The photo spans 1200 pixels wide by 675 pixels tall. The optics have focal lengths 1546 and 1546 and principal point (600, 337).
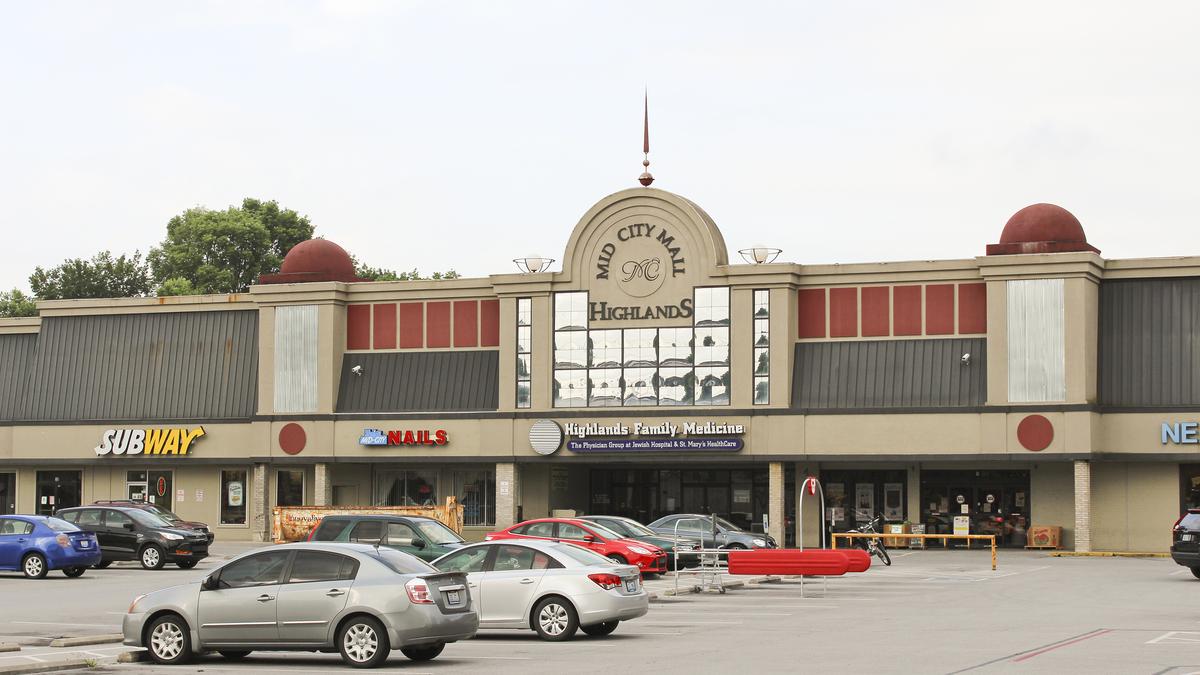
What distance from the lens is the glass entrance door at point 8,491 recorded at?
6221cm

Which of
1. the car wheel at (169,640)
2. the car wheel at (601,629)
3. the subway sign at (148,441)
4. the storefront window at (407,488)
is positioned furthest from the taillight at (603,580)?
the subway sign at (148,441)

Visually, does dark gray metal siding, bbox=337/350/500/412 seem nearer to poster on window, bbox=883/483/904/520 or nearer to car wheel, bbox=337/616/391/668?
poster on window, bbox=883/483/904/520

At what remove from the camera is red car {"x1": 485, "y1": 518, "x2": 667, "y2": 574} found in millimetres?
33156

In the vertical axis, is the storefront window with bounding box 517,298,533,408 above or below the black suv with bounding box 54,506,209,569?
above

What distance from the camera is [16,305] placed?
325 feet

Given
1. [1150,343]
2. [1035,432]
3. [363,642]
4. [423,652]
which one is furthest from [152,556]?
[1150,343]

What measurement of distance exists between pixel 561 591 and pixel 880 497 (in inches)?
1303

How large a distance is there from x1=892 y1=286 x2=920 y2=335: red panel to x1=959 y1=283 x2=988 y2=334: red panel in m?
1.44

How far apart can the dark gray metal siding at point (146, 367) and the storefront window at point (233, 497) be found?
2.38 m

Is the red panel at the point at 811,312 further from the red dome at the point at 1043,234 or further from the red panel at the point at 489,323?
the red panel at the point at 489,323

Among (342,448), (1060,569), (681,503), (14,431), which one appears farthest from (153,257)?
(1060,569)

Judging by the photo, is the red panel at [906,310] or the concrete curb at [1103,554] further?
the red panel at [906,310]

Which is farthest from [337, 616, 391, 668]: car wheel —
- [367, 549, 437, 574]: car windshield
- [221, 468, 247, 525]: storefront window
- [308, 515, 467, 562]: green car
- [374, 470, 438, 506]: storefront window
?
[221, 468, 247, 525]: storefront window

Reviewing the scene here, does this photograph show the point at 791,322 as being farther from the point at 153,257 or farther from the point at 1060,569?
Answer: the point at 153,257
